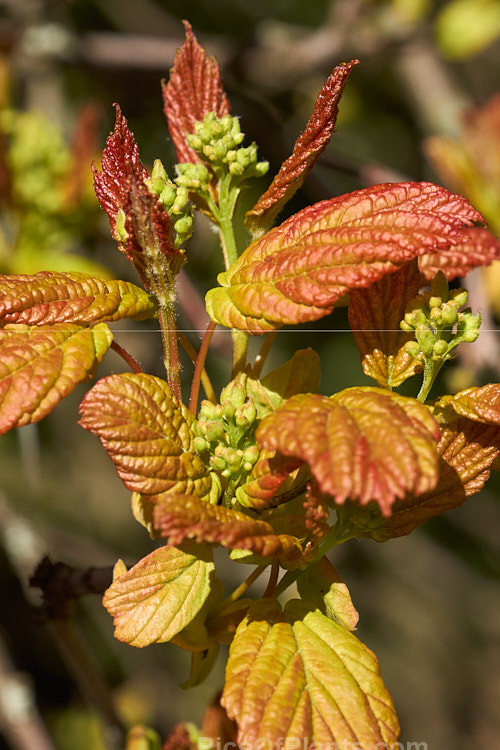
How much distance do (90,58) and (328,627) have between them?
5.57ft

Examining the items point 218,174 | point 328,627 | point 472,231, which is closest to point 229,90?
point 218,174

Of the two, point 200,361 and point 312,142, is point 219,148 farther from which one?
point 200,361

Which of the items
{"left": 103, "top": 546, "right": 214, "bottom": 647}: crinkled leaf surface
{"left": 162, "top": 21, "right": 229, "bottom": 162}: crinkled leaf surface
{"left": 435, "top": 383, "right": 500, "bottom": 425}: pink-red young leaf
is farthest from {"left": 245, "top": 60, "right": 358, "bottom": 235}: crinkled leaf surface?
{"left": 103, "top": 546, "right": 214, "bottom": 647}: crinkled leaf surface

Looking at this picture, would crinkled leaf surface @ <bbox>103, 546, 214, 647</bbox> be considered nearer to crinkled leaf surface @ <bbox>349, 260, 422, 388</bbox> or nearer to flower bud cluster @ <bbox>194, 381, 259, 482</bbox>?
flower bud cluster @ <bbox>194, 381, 259, 482</bbox>

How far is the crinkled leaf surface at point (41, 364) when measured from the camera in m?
0.64

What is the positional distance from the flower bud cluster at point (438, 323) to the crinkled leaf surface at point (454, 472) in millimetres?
88

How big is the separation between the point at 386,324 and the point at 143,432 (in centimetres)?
30

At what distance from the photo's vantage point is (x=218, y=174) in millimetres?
837

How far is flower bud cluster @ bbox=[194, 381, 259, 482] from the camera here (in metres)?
0.74

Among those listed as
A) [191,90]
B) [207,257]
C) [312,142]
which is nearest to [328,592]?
[312,142]

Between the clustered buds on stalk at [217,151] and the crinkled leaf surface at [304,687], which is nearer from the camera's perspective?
the crinkled leaf surface at [304,687]

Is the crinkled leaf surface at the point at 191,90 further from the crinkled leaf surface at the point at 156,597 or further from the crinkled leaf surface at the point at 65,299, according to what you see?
the crinkled leaf surface at the point at 156,597

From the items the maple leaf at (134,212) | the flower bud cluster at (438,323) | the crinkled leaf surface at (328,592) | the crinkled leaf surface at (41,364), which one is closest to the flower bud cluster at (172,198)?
the maple leaf at (134,212)

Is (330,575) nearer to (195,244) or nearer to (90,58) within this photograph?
(195,244)
